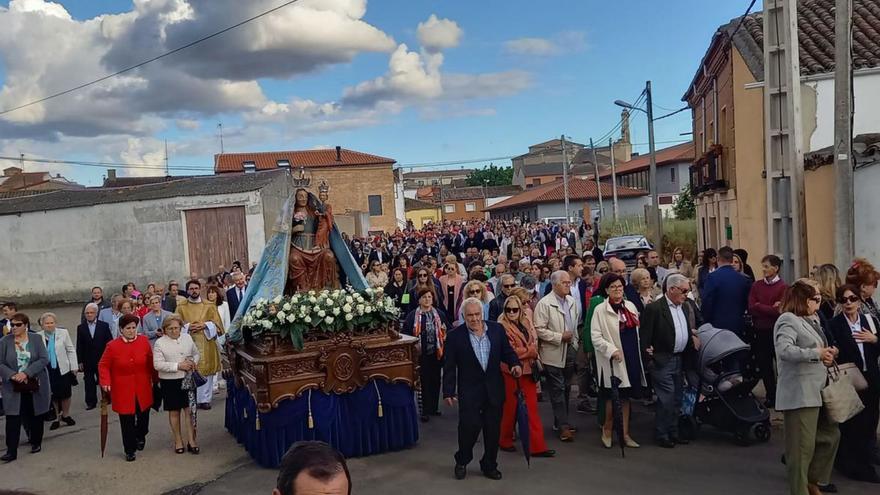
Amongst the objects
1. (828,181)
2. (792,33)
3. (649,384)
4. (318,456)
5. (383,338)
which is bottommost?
(649,384)

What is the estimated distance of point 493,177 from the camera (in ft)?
382

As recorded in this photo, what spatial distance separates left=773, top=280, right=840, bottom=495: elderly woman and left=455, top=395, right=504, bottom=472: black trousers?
2.40 meters

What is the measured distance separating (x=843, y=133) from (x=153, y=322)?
9.09m

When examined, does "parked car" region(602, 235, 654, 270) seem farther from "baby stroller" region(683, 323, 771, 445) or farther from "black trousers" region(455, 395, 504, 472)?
"black trousers" region(455, 395, 504, 472)

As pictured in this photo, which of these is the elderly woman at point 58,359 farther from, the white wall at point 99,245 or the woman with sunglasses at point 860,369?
the white wall at point 99,245

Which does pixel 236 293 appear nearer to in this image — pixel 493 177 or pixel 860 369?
pixel 860 369

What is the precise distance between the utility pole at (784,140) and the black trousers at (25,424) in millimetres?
8909

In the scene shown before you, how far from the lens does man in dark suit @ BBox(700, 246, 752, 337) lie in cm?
873

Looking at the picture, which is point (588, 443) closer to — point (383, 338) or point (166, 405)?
point (383, 338)

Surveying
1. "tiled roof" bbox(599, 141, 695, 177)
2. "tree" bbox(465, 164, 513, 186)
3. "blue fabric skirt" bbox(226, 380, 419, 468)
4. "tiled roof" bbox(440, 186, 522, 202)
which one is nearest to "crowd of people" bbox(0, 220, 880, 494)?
"blue fabric skirt" bbox(226, 380, 419, 468)

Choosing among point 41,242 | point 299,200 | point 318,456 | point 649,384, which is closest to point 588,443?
point 649,384

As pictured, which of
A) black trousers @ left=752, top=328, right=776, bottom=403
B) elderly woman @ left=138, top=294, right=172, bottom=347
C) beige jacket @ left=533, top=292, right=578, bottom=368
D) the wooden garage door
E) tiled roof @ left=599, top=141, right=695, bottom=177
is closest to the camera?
beige jacket @ left=533, top=292, right=578, bottom=368

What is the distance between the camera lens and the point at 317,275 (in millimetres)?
8766

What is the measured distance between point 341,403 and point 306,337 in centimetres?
76
